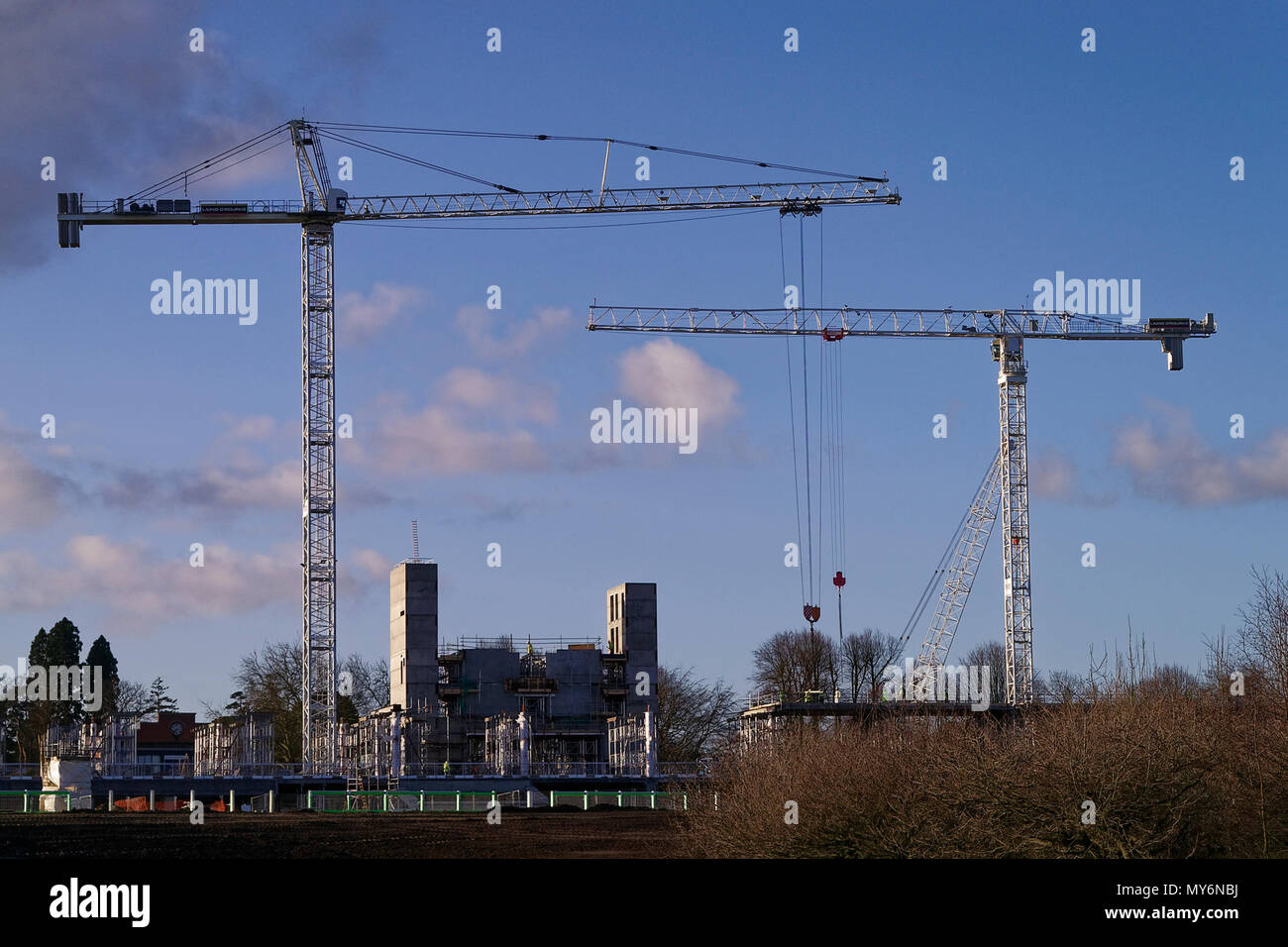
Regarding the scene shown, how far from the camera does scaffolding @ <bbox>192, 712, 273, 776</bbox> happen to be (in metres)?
84.4

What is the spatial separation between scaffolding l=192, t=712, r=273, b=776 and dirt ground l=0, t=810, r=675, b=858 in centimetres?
1751

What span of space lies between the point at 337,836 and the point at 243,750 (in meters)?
43.7

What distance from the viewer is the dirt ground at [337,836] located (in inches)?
1630

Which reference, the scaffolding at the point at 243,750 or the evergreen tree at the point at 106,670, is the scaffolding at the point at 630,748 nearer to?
the scaffolding at the point at 243,750

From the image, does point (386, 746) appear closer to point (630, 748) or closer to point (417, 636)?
point (417, 636)

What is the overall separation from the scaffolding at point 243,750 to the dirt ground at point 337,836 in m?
17.5

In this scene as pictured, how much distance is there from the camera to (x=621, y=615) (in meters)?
101

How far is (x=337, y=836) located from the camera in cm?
4944

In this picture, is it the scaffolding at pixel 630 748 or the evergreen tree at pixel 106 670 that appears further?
the evergreen tree at pixel 106 670

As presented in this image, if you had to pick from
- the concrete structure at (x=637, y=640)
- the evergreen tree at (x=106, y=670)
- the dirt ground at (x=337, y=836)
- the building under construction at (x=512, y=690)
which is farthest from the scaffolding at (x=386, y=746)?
the evergreen tree at (x=106, y=670)

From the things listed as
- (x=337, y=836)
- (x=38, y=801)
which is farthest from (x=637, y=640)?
(x=337, y=836)

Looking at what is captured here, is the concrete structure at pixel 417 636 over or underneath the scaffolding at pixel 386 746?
over

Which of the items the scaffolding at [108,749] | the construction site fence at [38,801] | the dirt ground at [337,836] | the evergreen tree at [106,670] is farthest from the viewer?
the evergreen tree at [106,670]
